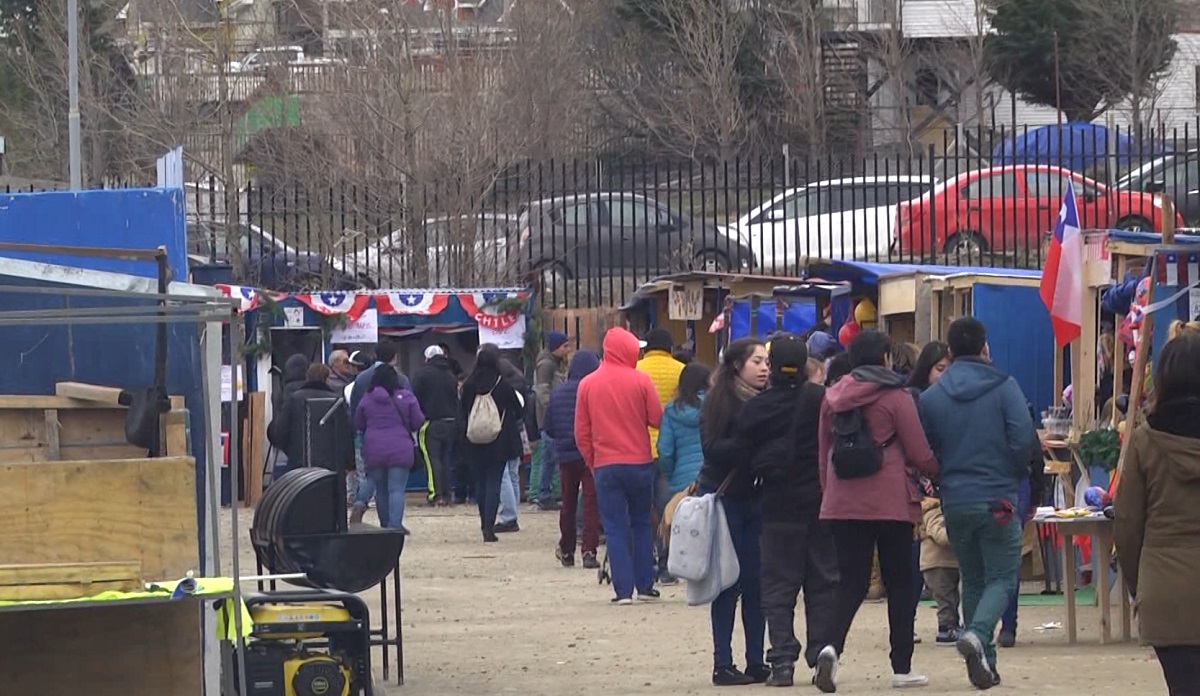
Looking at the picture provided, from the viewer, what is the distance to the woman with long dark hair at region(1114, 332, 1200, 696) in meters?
6.73

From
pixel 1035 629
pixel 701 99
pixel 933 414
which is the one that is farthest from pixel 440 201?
pixel 933 414

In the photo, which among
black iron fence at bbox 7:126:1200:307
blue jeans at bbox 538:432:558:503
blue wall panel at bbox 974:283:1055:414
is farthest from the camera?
black iron fence at bbox 7:126:1200:307

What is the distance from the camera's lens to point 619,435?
13.8 meters

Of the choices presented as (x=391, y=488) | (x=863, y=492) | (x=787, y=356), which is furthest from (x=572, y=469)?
(x=863, y=492)

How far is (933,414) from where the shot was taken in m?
10.2

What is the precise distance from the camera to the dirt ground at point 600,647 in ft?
34.9

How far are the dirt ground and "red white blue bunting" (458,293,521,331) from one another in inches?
262

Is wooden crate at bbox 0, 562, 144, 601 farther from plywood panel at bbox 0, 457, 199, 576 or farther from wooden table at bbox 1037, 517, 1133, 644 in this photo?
wooden table at bbox 1037, 517, 1133, 644

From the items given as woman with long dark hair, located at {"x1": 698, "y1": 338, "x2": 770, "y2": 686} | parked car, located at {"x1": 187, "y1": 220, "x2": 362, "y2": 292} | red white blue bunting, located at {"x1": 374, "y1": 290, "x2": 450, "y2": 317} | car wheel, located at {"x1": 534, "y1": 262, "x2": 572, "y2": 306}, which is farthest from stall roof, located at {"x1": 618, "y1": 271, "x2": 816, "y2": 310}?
woman with long dark hair, located at {"x1": 698, "y1": 338, "x2": 770, "y2": 686}

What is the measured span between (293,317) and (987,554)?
14.1 metres

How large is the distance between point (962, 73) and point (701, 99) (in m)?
6.88

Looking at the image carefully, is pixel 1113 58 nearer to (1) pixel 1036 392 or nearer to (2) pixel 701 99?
(2) pixel 701 99

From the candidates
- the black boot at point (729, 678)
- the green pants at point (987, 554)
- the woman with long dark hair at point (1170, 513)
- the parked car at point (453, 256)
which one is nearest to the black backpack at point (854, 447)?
the green pants at point (987, 554)

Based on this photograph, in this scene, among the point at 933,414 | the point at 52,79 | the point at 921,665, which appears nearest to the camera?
the point at 933,414
